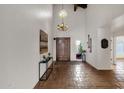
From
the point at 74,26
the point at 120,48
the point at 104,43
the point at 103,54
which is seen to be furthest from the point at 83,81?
the point at 120,48

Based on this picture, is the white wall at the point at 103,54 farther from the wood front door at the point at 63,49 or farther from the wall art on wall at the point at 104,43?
the wood front door at the point at 63,49

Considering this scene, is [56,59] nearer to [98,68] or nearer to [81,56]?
[81,56]

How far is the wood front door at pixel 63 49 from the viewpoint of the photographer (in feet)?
43.2

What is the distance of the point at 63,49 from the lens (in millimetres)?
13195

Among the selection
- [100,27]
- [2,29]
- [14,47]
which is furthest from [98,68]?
[2,29]

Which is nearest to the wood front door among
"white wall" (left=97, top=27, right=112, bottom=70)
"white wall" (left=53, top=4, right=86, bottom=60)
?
"white wall" (left=53, top=4, right=86, bottom=60)

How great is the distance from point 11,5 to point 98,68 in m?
6.58

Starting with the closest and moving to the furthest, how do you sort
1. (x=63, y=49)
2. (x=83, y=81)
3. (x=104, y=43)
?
(x=83, y=81)
(x=104, y=43)
(x=63, y=49)

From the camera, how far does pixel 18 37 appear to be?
3209 millimetres

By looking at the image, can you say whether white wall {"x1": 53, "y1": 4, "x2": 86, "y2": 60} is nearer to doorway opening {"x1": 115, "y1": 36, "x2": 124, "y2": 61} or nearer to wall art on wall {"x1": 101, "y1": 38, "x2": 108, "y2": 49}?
doorway opening {"x1": 115, "y1": 36, "x2": 124, "y2": 61}

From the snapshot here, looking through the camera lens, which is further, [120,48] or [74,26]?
[120,48]

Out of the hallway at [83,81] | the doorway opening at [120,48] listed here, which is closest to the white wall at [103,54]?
the hallway at [83,81]

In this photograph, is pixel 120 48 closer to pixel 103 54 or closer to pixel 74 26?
pixel 74 26

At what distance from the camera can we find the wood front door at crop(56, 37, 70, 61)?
43.2 ft
